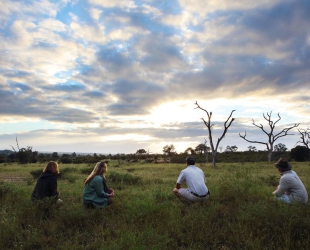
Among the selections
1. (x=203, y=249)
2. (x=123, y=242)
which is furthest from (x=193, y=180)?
(x=123, y=242)

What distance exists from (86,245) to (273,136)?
40678 millimetres

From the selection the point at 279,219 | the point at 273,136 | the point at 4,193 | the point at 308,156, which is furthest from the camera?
the point at 308,156

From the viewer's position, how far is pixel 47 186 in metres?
6.62

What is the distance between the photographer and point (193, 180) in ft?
22.9

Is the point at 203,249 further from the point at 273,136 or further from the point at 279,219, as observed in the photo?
the point at 273,136

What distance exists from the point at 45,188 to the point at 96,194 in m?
1.23

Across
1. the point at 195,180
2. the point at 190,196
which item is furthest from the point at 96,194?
the point at 195,180

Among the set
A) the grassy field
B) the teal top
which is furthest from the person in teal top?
the grassy field

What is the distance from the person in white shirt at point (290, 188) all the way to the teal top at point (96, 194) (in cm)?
407

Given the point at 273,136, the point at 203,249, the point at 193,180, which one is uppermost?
the point at 273,136

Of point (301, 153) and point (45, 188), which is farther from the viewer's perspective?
point (301, 153)

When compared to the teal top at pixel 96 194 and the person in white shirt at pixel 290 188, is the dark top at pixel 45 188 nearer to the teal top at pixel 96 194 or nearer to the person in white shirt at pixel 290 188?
the teal top at pixel 96 194

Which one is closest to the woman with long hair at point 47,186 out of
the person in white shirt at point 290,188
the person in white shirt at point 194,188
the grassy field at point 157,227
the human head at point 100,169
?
the grassy field at point 157,227

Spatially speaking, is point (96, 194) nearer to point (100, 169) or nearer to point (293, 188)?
point (100, 169)
